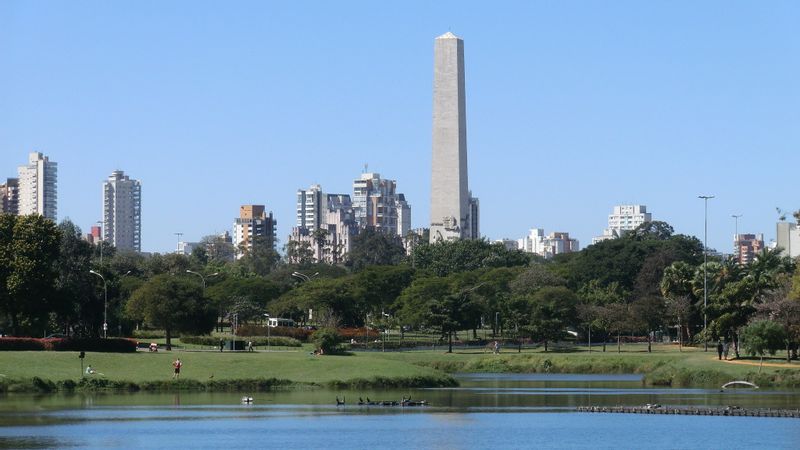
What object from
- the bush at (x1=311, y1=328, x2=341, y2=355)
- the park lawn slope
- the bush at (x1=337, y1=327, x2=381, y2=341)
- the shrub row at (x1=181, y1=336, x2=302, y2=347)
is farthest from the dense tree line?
the park lawn slope

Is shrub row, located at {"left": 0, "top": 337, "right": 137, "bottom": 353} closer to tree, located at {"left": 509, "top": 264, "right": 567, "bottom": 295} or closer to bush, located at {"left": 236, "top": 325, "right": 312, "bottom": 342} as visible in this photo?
→ bush, located at {"left": 236, "top": 325, "right": 312, "bottom": 342}

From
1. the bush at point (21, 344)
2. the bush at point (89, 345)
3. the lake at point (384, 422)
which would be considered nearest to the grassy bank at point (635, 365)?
the lake at point (384, 422)

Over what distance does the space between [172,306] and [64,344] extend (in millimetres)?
24799

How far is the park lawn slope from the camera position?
83.3 m

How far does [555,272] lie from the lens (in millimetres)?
180750

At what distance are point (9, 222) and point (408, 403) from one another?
41864 millimetres

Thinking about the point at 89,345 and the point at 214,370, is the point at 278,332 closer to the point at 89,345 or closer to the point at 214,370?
the point at 89,345

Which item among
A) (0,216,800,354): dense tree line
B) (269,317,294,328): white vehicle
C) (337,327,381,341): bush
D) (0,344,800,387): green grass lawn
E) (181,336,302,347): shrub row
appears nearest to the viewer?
(0,344,800,387): green grass lawn

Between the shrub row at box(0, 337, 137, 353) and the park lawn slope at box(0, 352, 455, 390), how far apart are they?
172 cm

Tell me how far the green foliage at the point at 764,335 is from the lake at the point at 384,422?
9.40m

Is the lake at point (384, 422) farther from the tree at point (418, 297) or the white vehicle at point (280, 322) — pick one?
the white vehicle at point (280, 322)

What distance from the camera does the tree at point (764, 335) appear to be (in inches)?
3625

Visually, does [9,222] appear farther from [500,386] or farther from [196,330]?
[500,386]

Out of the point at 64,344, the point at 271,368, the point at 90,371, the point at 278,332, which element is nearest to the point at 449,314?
the point at 278,332
